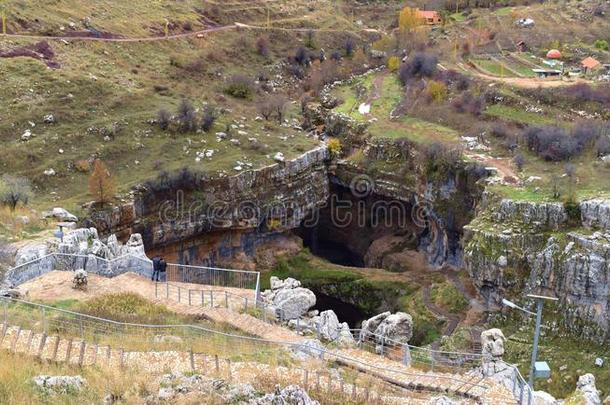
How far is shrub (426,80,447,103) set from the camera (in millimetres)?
60344

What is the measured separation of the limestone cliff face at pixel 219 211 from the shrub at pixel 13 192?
4.13 meters

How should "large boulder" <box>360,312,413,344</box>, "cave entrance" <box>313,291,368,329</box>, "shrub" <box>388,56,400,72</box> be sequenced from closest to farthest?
"large boulder" <box>360,312,413,344</box>, "cave entrance" <box>313,291,368,329</box>, "shrub" <box>388,56,400,72</box>

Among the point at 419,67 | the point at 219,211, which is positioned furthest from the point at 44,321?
the point at 419,67

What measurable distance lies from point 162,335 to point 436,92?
144 ft

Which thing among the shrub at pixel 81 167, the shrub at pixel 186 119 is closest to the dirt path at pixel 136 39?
the shrub at pixel 186 119

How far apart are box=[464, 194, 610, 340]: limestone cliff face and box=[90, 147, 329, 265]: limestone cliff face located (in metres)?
15.1

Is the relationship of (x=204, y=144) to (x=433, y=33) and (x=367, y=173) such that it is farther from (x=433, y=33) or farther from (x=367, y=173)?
(x=433, y=33)

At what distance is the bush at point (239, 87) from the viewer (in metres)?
64.6

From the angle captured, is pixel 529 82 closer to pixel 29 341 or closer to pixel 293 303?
pixel 293 303

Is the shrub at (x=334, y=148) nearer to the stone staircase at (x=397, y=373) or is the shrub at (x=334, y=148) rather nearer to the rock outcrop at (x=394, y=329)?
the rock outcrop at (x=394, y=329)

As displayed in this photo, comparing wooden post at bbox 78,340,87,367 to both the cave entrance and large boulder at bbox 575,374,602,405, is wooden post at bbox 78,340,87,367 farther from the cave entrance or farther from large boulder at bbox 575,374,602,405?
the cave entrance

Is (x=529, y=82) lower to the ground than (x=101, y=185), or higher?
higher

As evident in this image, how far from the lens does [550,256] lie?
39125 millimetres

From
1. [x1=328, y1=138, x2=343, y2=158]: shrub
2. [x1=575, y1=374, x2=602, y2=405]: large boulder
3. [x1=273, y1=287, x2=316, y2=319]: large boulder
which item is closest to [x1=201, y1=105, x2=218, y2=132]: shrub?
[x1=328, y1=138, x2=343, y2=158]: shrub
